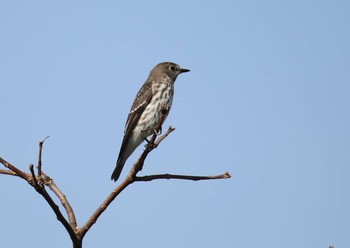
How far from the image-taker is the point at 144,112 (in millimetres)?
10336

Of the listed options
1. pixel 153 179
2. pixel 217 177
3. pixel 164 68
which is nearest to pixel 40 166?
pixel 153 179

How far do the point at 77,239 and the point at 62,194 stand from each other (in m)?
0.88

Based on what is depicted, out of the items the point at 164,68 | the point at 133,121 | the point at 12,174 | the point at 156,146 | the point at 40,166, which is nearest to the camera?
the point at 40,166

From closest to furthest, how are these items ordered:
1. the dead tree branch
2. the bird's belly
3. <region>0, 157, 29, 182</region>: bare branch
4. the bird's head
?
the dead tree branch → <region>0, 157, 29, 182</region>: bare branch → the bird's belly → the bird's head

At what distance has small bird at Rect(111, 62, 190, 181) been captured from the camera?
402 inches

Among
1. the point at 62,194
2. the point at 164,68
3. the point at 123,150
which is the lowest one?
the point at 62,194

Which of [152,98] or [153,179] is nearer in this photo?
[153,179]

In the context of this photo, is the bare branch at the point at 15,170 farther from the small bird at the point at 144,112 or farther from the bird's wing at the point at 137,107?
the bird's wing at the point at 137,107

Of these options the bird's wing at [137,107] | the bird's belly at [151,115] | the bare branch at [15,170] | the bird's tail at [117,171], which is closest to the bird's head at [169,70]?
the bird's wing at [137,107]

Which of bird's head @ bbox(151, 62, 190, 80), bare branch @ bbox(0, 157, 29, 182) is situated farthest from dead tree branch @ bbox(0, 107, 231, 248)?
bird's head @ bbox(151, 62, 190, 80)

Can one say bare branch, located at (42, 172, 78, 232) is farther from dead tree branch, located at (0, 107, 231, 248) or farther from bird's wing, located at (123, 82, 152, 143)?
bird's wing, located at (123, 82, 152, 143)

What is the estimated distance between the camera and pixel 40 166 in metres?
4.09

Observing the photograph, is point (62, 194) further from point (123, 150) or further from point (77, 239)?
point (123, 150)

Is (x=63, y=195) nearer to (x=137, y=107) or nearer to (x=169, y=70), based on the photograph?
(x=137, y=107)
